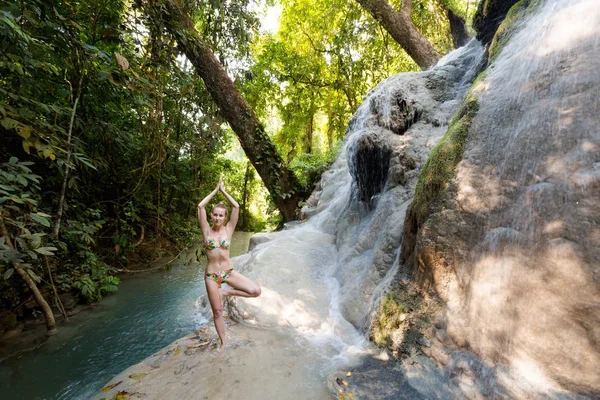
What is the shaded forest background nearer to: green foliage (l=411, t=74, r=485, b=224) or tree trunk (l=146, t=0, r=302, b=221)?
tree trunk (l=146, t=0, r=302, b=221)

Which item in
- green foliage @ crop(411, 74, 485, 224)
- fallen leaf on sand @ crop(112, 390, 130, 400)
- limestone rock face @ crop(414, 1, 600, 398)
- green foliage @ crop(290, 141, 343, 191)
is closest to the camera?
limestone rock face @ crop(414, 1, 600, 398)

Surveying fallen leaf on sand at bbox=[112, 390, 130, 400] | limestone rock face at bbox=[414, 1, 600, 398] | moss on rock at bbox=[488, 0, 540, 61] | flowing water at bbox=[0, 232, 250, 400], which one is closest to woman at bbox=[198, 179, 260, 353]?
fallen leaf on sand at bbox=[112, 390, 130, 400]

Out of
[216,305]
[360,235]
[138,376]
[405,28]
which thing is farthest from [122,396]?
[405,28]

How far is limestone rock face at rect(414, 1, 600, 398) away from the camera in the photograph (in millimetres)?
2170

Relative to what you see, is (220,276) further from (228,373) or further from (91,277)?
(91,277)

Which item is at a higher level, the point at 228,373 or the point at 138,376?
the point at 138,376

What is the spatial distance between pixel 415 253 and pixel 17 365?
510cm

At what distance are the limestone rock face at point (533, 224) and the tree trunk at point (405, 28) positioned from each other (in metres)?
5.14

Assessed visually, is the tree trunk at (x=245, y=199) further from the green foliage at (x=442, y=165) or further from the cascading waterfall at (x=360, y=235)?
the green foliage at (x=442, y=165)

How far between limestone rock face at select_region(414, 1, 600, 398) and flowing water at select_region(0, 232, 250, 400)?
3.96 m

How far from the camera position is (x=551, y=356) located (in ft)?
7.15

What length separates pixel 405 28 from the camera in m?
8.63

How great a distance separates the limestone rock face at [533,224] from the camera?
7.12ft

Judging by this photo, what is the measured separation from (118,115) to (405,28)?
311 inches
